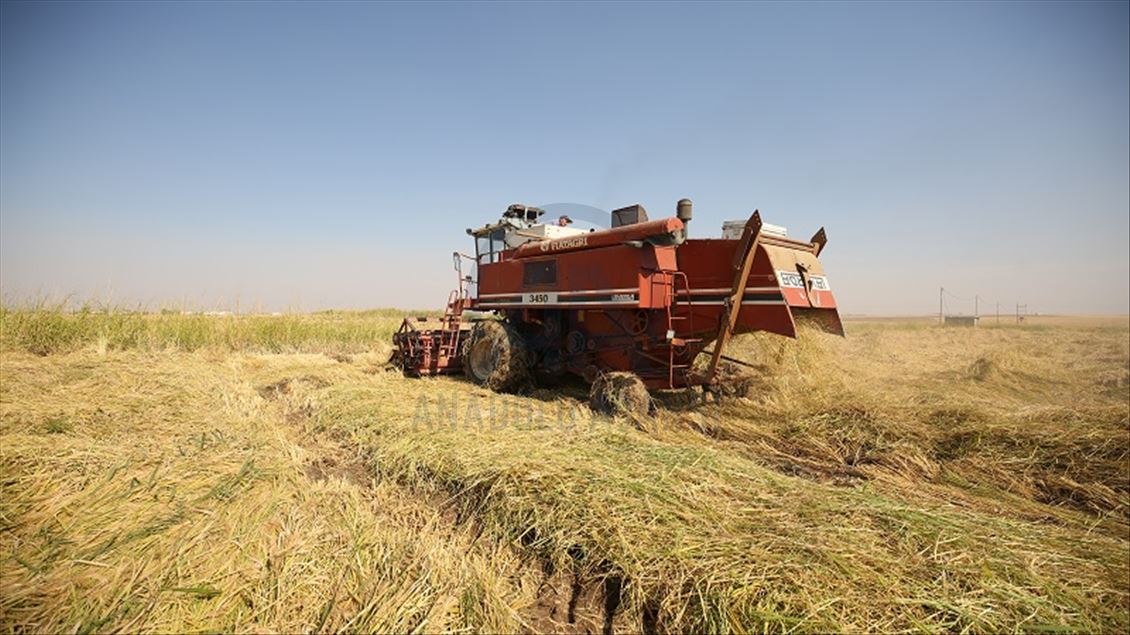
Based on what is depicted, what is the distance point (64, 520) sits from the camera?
7.85ft

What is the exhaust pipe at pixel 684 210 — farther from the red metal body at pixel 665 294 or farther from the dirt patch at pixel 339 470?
the dirt patch at pixel 339 470

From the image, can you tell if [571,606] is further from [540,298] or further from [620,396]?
[540,298]

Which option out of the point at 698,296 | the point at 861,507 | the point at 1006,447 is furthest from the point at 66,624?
the point at 1006,447

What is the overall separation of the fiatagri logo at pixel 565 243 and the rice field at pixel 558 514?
234cm

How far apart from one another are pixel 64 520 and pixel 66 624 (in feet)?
3.34

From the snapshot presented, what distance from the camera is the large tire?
7012 mm

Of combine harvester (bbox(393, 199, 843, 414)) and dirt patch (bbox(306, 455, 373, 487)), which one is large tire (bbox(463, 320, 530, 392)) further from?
dirt patch (bbox(306, 455, 373, 487))

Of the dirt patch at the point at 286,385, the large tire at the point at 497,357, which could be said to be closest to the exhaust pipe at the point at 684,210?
the large tire at the point at 497,357

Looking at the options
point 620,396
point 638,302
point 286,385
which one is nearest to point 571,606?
point 620,396

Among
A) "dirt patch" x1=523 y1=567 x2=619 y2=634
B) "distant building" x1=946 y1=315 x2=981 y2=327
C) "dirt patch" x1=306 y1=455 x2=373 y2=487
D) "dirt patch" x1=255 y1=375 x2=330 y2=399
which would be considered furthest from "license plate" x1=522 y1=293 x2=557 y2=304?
"distant building" x1=946 y1=315 x2=981 y2=327

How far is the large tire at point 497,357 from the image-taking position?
23.0 ft

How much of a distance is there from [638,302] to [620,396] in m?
1.16

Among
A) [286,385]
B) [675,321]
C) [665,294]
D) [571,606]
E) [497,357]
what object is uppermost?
[665,294]

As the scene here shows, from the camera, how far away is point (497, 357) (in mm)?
7105
